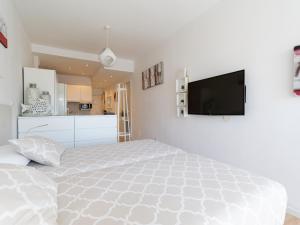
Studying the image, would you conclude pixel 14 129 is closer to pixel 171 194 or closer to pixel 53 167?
pixel 53 167

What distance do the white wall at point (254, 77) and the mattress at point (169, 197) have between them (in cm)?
96

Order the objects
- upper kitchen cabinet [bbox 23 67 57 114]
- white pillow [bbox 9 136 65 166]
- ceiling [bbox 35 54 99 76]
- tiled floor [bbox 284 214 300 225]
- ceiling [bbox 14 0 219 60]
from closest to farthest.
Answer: white pillow [bbox 9 136 65 166] → tiled floor [bbox 284 214 300 225] → ceiling [bbox 14 0 219 60] → upper kitchen cabinet [bbox 23 67 57 114] → ceiling [bbox 35 54 99 76]

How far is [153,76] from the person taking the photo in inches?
156

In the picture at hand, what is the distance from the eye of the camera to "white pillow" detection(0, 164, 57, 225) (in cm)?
52

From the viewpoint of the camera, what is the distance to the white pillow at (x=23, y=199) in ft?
1.70

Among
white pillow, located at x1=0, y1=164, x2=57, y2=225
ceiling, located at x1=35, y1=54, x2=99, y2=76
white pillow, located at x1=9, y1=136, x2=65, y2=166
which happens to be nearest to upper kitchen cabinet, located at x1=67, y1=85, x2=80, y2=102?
ceiling, located at x1=35, y1=54, x2=99, y2=76

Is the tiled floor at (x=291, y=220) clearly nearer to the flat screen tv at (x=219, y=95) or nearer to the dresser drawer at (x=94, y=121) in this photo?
the flat screen tv at (x=219, y=95)

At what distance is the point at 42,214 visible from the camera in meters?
0.58

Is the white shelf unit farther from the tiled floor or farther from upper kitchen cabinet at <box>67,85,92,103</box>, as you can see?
upper kitchen cabinet at <box>67,85,92,103</box>

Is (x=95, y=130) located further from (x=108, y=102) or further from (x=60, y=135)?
(x=108, y=102)

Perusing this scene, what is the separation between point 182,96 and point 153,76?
3.90 ft

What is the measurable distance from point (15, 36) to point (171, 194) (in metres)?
3.02

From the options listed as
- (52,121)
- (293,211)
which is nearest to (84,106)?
(52,121)

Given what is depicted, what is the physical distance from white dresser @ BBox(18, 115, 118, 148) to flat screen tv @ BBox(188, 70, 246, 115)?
1.48 m
